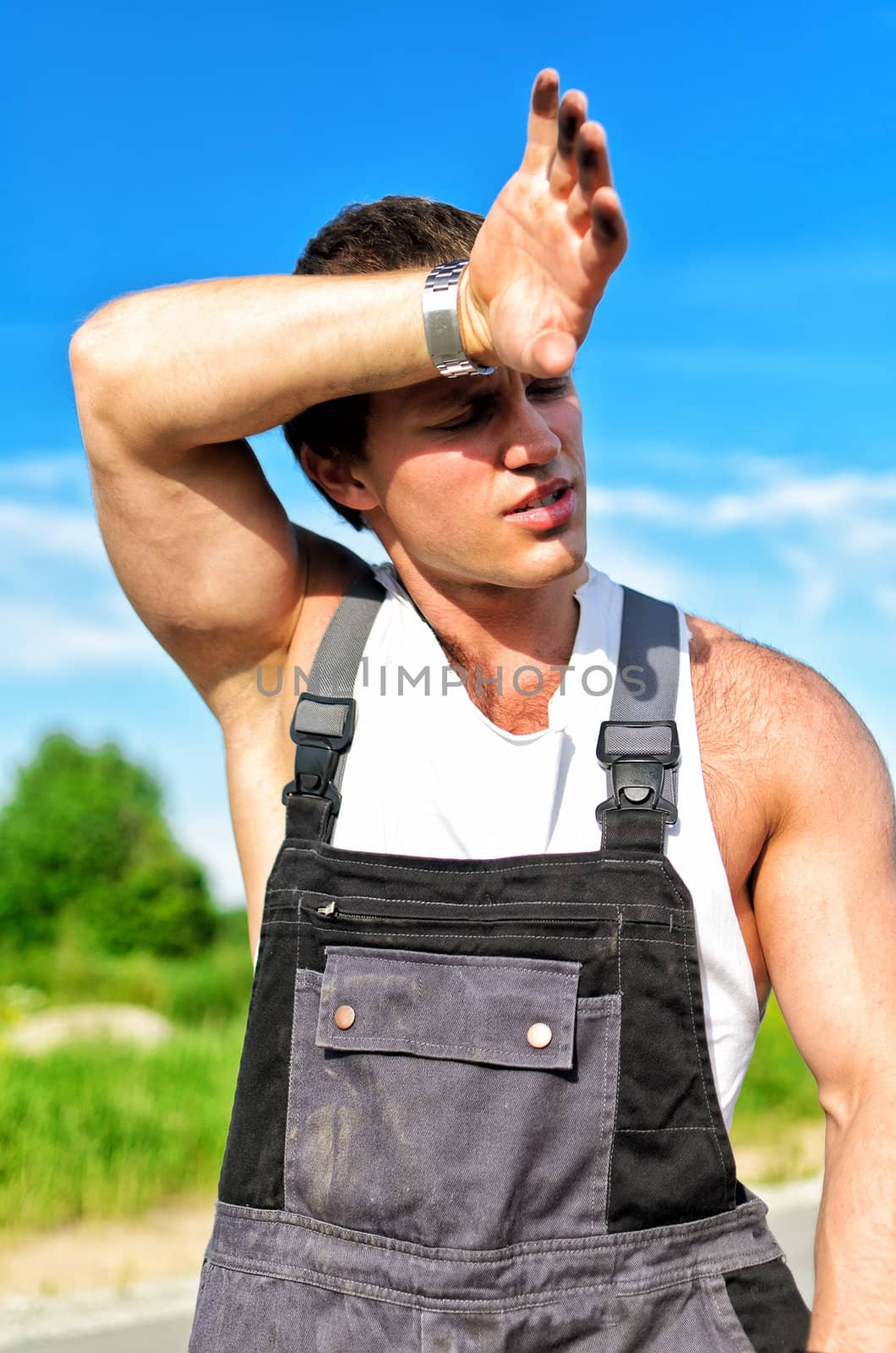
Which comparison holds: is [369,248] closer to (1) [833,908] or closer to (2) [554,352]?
(2) [554,352]

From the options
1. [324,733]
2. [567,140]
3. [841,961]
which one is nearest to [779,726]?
[841,961]

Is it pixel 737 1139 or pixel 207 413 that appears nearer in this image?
pixel 207 413

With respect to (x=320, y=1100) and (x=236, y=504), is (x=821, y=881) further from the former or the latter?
(x=236, y=504)

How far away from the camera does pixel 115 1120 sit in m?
5.78

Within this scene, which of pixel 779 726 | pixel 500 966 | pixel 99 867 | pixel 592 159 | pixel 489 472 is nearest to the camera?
pixel 592 159

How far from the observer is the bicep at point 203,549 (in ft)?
6.81

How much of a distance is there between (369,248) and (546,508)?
715mm

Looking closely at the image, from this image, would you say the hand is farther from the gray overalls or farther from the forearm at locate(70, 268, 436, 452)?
the gray overalls

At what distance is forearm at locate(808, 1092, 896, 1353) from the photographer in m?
1.68

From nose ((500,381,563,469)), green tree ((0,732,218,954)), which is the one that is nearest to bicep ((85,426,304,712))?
nose ((500,381,563,469))

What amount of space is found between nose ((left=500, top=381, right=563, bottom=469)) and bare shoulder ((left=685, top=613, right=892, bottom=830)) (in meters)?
0.41

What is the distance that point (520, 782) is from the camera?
6.48ft

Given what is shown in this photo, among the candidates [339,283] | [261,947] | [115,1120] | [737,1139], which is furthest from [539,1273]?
[737,1139]

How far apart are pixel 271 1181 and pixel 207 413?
1.19 metres
